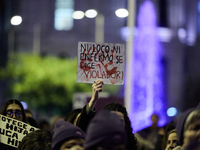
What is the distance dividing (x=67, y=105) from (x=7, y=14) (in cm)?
850

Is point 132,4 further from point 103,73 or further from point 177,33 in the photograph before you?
point 177,33

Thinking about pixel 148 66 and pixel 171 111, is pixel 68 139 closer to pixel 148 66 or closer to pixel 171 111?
pixel 171 111

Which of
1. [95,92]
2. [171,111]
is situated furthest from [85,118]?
[171,111]

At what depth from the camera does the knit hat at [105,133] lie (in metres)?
3.37

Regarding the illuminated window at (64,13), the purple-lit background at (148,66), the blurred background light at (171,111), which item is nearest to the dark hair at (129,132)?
the blurred background light at (171,111)

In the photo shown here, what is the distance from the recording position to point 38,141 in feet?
15.6

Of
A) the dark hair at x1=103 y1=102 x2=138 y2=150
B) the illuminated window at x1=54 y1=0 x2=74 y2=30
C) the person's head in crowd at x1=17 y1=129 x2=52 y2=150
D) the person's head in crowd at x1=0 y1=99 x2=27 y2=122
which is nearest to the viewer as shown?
the person's head in crowd at x1=17 y1=129 x2=52 y2=150

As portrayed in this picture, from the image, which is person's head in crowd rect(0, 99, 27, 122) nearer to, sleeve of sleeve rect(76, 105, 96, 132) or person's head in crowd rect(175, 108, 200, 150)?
sleeve of sleeve rect(76, 105, 96, 132)

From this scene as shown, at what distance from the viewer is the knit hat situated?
3371mm

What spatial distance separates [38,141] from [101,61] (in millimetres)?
1394

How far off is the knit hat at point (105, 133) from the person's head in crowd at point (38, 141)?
4.31ft

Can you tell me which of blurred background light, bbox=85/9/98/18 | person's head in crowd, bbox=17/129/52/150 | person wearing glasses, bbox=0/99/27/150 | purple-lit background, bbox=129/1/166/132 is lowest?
person's head in crowd, bbox=17/129/52/150

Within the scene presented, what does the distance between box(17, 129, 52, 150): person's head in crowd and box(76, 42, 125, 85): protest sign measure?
3.46 feet

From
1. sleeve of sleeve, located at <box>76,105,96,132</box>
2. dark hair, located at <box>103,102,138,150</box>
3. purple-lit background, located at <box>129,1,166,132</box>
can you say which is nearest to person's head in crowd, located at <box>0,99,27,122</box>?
sleeve of sleeve, located at <box>76,105,96,132</box>
